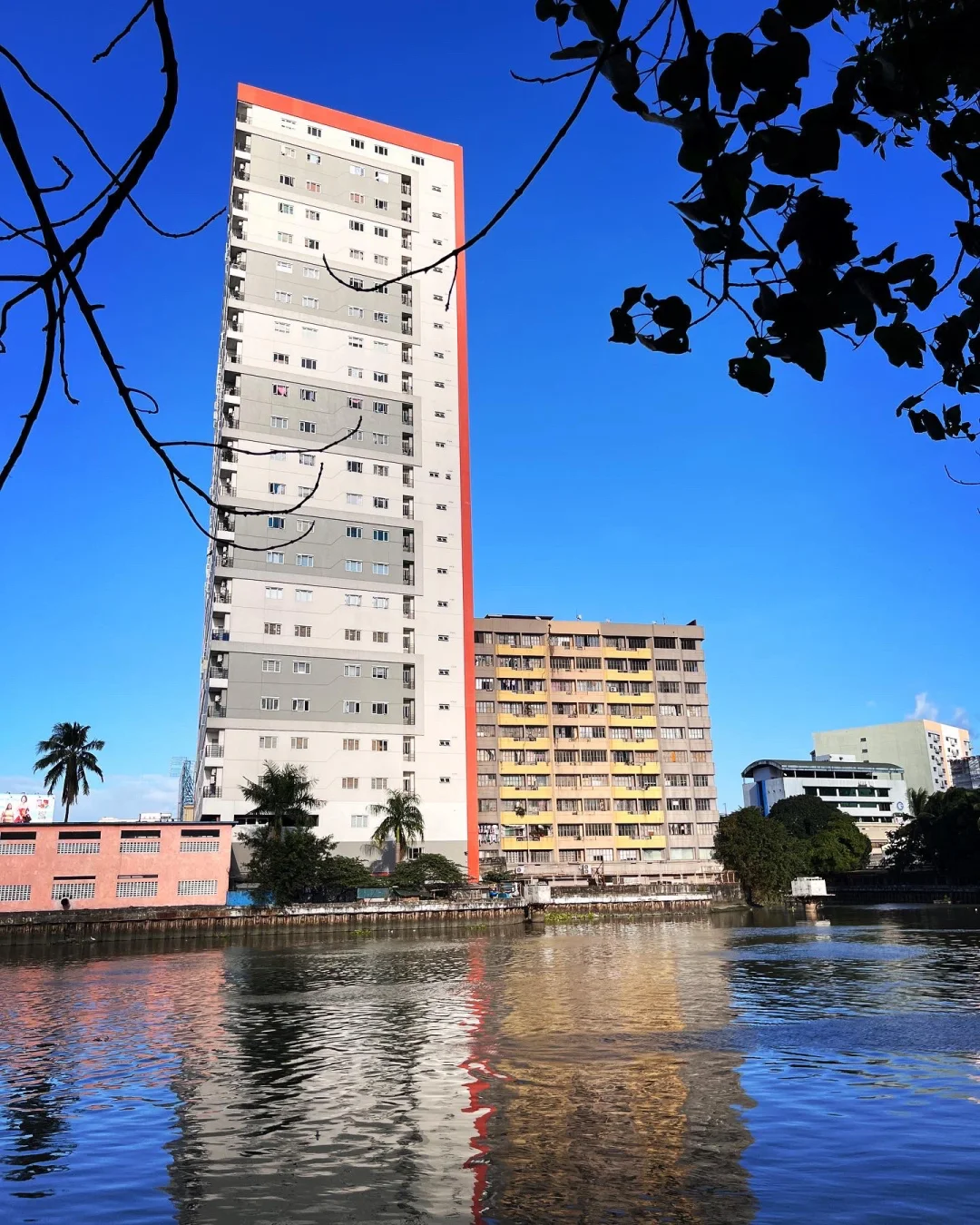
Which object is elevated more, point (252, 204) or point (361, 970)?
point (252, 204)

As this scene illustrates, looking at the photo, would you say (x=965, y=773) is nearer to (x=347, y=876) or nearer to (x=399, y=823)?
(x=399, y=823)

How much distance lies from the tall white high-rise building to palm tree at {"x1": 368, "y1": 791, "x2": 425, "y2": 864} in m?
1.92

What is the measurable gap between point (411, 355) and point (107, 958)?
5667 centimetres

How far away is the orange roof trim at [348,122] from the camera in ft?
279

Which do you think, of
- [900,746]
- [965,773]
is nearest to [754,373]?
[900,746]

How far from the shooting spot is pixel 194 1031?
23422mm

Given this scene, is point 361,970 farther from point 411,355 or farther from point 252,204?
point 252,204

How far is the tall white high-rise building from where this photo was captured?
7312cm

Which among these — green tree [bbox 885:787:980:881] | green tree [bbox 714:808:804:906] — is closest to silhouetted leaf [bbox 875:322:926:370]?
green tree [bbox 885:787:980:881]

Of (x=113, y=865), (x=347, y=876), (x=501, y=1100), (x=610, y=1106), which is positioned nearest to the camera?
(x=610, y=1106)

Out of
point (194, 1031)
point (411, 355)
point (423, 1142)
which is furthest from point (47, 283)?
point (411, 355)

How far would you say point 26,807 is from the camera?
102 meters

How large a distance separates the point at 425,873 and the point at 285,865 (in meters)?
11.3

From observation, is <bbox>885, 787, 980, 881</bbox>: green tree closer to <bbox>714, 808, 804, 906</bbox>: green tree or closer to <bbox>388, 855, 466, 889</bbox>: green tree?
<bbox>714, 808, 804, 906</bbox>: green tree
